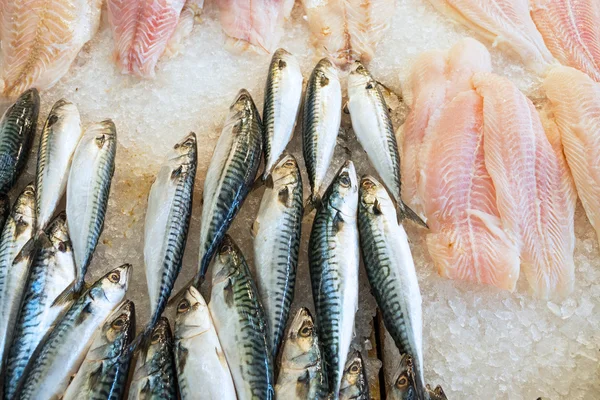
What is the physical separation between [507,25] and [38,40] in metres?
2.72

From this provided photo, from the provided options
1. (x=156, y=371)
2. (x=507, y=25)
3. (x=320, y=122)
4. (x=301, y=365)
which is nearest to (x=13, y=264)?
(x=156, y=371)

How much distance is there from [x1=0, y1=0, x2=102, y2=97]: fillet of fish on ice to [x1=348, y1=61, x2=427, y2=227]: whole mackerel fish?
162 centimetres

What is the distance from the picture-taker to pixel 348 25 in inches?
110

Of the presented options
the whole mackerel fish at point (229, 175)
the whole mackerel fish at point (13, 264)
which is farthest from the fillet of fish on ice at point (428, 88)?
the whole mackerel fish at point (13, 264)

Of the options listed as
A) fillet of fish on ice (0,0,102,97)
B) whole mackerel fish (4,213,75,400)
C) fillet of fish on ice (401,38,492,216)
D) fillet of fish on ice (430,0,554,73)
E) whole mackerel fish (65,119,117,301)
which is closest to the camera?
whole mackerel fish (4,213,75,400)

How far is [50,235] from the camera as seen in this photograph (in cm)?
208

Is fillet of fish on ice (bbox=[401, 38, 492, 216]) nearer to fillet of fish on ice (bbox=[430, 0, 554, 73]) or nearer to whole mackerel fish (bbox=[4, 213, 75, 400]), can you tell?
fillet of fish on ice (bbox=[430, 0, 554, 73])

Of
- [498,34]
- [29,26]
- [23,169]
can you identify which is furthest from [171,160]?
[498,34]

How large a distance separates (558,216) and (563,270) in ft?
0.85

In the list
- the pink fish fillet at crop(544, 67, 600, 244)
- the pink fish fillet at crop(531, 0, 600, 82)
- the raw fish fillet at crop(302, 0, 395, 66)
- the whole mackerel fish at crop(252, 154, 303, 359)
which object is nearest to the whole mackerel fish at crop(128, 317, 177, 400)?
the whole mackerel fish at crop(252, 154, 303, 359)

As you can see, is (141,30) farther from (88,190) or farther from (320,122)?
(320,122)

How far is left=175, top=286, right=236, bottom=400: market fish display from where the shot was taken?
1688 millimetres

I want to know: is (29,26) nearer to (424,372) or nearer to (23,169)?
(23,169)

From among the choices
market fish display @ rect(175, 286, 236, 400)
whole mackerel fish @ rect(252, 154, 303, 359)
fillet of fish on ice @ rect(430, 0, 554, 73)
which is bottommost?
market fish display @ rect(175, 286, 236, 400)
